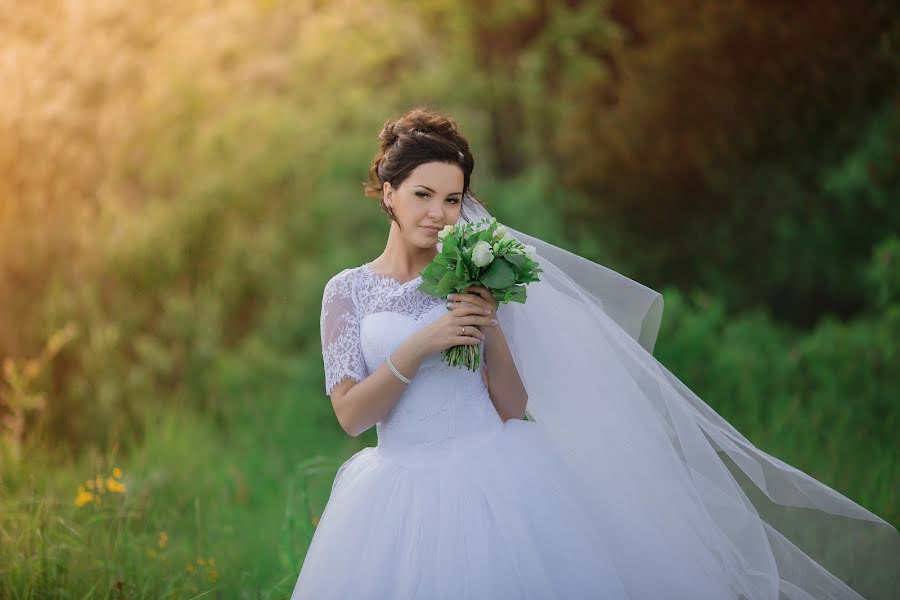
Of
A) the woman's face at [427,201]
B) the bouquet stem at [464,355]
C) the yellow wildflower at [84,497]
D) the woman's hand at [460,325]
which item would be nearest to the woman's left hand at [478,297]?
the woman's hand at [460,325]

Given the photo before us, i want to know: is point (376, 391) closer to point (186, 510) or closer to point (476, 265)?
point (476, 265)

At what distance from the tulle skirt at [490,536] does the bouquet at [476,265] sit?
1.18 feet

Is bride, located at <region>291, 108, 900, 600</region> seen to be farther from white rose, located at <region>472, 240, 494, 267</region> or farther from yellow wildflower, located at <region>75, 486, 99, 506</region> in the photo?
yellow wildflower, located at <region>75, 486, 99, 506</region>

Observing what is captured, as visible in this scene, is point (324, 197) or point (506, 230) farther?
point (324, 197)

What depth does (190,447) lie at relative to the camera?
671 centimetres

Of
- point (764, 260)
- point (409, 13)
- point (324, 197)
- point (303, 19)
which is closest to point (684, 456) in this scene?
point (324, 197)

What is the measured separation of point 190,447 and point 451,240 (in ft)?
14.7

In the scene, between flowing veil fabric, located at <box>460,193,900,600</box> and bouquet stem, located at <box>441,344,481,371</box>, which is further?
flowing veil fabric, located at <box>460,193,900,600</box>

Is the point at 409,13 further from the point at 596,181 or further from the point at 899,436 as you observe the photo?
the point at 899,436

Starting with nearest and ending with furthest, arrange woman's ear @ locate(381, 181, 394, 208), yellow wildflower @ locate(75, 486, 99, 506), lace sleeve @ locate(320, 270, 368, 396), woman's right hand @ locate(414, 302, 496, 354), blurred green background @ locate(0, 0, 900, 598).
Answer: woman's right hand @ locate(414, 302, 496, 354) < lace sleeve @ locate(320, 270, 368, 396) < woman's ear @ locate(381, 181, 394, 208) < yellow wildflower @ locate(75, 486, 99, 506) < blurred green background @ locate(0, 0, 900, 598)

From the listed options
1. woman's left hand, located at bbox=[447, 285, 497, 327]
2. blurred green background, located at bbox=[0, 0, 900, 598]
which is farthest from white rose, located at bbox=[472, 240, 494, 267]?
blurred green background, located at bbox=[0, 0, 900, 598]

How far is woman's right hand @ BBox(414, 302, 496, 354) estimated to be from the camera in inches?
112

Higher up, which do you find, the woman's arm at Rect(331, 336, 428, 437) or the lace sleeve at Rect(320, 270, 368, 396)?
the lace sleeve at Rect(320, 270, 368, 396)

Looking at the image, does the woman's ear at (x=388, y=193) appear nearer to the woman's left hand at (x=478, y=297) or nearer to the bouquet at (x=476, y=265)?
the bouquet at (x=476, y=265)
